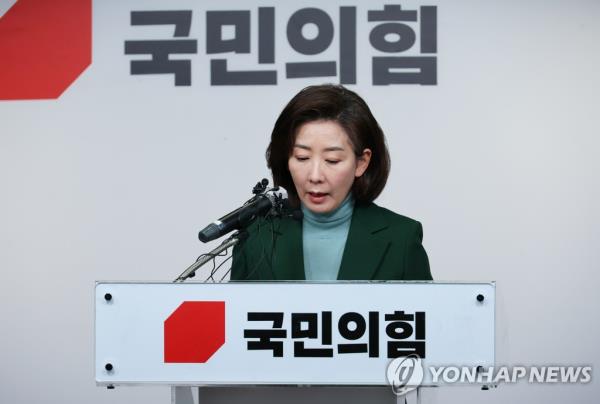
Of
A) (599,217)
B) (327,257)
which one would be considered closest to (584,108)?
(599,217)

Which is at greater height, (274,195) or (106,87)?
(106,87)

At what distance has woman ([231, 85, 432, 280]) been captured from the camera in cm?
221

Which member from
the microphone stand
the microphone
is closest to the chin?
the microphone

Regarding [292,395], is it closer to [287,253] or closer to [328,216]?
[287,253]

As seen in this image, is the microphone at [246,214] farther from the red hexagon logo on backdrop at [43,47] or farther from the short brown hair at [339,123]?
the red hexagon logo on backdrop at [43,47]

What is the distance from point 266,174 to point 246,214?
2142mm

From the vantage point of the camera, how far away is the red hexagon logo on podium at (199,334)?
64.1 inches

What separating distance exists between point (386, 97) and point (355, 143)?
5.69 ft

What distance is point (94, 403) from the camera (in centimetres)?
406

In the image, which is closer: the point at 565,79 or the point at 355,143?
the point at 355,143

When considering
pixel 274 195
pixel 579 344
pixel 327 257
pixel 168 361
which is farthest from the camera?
pixel 579 344

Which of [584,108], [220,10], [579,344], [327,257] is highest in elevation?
[220,10]

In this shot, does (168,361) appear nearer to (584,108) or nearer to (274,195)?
(274,195)

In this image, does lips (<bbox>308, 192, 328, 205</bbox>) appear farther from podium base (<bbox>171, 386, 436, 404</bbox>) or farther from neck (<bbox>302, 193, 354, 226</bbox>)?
podium base (<bbox>171, 386, 436, 404</bbox>)
